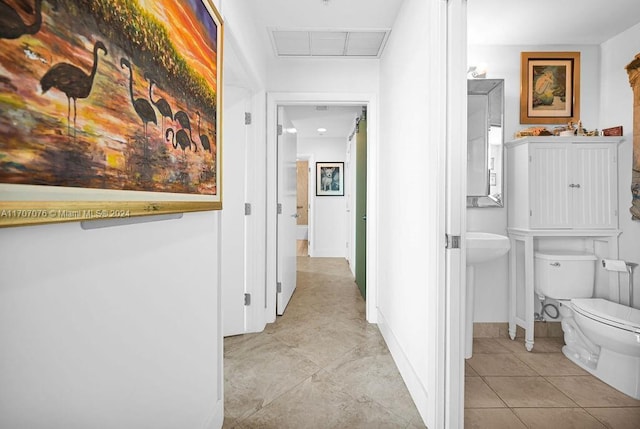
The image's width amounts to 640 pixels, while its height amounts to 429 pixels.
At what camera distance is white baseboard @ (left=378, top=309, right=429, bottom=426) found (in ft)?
5.32

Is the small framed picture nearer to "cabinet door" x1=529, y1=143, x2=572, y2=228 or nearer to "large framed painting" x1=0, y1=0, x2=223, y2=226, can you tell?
"cabinet door" x1=529, y1=143, x2=572, y2=228

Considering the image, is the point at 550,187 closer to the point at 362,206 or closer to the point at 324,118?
the point at 362,206

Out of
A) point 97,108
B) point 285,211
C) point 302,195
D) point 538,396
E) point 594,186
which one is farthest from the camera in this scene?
point 302,195

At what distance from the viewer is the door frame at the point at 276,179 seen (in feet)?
9.38

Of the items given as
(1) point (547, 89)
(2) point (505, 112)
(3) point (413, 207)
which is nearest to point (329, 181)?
(2) point (505, 112)

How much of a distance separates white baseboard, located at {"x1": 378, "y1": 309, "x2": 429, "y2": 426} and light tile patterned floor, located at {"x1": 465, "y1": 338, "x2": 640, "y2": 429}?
0.22 metres

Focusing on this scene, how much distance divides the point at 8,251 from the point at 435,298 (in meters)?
1.45

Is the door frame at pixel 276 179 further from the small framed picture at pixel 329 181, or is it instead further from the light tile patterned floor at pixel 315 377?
the small framed picture at pixel 329 181

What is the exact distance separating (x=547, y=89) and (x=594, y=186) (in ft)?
2.81

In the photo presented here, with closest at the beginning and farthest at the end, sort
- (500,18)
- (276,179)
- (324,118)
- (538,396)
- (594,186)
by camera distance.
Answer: (538,396)
(500,18)
(594,186)
(276,179)
(324,118)

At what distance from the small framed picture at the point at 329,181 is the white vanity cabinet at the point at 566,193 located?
13.4 ft

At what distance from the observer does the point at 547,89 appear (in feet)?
8.74

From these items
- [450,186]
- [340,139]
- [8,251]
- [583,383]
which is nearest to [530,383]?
[583,383]

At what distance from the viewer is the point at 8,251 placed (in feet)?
1.71
